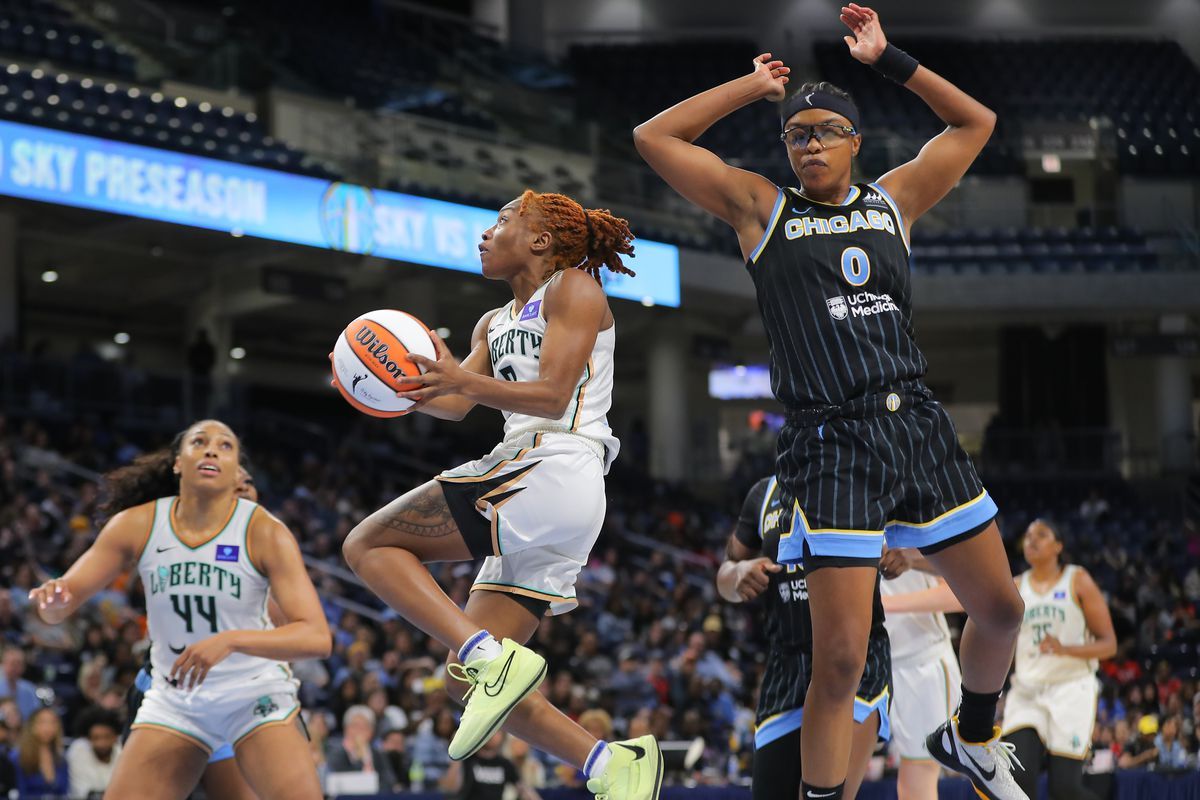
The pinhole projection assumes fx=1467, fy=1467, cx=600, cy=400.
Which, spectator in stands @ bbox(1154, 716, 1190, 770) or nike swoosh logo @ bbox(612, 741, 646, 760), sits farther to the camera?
spectator in stands @ bbox(1154, 716, 1190, 770)

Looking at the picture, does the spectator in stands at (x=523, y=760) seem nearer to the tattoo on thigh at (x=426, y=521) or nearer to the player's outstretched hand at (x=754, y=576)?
Result: the player's outstretched hand at (x=754, y=576)

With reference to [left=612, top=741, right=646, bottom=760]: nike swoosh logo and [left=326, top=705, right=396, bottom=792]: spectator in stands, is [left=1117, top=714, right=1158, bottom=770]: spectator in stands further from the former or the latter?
[left=612, top=741, right=646, bottom=760]: nike swoosh logo

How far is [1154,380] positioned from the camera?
27.7m

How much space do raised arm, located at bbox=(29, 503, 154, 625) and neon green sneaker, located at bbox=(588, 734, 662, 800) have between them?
212 cm

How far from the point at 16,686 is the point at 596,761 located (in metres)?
7.33

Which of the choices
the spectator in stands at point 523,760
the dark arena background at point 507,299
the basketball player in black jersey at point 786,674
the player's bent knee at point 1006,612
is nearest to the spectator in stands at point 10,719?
the dark arena background at point 507,299

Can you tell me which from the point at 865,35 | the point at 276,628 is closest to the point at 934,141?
the point at 865,35

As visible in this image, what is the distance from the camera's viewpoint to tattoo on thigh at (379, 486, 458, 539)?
468 centimetres

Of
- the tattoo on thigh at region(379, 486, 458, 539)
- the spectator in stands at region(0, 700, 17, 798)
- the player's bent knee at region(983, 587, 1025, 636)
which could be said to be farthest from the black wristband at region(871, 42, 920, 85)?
the spectator in stands at region(0, 700, 17, 798)

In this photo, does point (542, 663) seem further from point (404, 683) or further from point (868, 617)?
point (404, 683)

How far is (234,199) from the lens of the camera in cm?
1742

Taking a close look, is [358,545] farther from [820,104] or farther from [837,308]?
[820,104]

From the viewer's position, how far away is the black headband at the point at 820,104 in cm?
470

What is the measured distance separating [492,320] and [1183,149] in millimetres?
23667
